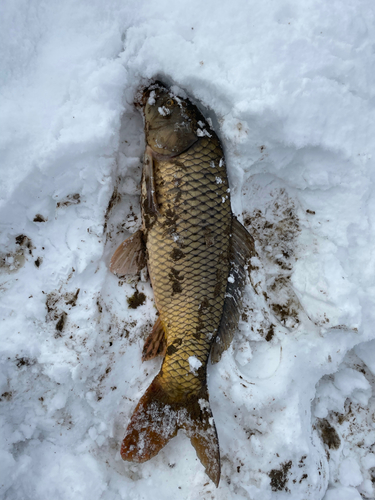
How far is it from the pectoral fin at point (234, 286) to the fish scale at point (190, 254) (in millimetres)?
96

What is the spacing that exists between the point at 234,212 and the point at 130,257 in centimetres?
86

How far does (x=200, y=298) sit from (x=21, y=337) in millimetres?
1231

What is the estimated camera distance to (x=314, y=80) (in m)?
1.88

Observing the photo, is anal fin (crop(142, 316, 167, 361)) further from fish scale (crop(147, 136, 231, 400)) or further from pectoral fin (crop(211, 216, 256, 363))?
pectoral fin (crop(211, 216, 256, 363))

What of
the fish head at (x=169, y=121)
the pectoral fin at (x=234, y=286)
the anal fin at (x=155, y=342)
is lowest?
the anal fin at (x=155, y=342)

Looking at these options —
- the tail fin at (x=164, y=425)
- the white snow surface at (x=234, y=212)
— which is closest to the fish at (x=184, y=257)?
the tail fin at (x=164, y=425)

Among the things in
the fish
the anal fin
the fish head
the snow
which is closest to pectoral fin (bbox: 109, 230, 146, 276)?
the fish

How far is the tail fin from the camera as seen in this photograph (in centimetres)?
190

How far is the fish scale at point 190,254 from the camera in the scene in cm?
180

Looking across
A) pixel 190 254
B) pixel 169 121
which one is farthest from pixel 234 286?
pixel 169 121

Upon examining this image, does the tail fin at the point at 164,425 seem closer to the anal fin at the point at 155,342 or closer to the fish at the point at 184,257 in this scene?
the fish at the point at 184,257

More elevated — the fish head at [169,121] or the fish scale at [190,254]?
the fish head at [169,121]

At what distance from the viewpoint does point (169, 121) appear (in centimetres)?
180

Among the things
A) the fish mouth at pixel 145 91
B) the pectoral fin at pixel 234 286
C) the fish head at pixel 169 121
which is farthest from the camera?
the pectoral fin at pixel 234 286
